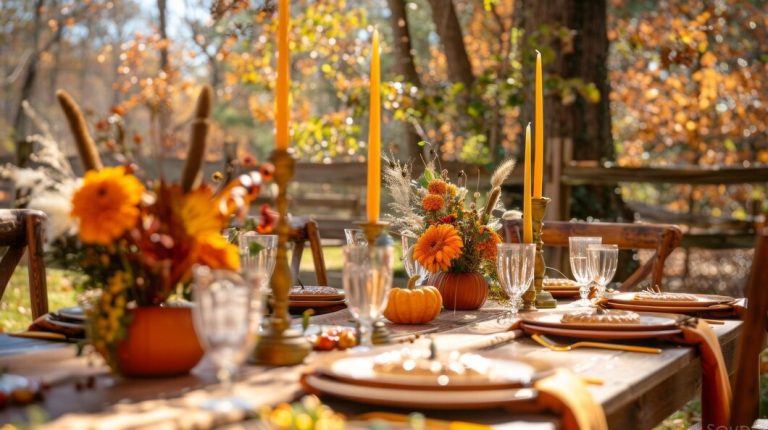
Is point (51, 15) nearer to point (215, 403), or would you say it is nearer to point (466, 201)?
point (466, 201)

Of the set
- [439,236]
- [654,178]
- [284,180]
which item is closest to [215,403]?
[284,180]

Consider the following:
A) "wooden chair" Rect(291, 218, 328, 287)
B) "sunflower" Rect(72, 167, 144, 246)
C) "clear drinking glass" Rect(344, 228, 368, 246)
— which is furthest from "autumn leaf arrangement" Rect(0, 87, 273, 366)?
"wooden chair" Rect(291, 218, 328, 287)

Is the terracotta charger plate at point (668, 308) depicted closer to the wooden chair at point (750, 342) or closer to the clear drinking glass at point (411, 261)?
the clear drinking glass at point (411, 261)

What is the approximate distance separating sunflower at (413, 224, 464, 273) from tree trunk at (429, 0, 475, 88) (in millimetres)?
4722

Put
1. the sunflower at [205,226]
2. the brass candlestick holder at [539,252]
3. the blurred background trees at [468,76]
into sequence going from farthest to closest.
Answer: the blurred background trees at [468,76] → the brass candlestick holder at [539,252] → the sunflower at [205,226]

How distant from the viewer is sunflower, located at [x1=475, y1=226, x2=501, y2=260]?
2516 mm

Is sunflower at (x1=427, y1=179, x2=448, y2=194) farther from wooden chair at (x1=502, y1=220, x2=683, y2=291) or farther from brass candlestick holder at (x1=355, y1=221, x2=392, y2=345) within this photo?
wooden chair at (x1=502, y1=220, x2=683, y2=291)

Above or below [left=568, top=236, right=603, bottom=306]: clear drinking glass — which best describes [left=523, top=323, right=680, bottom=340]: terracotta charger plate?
below

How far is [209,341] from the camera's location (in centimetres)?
123

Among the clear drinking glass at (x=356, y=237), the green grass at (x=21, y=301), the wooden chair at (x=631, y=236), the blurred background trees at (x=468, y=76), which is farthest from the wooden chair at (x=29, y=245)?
the green grass at (x=21, y=301)

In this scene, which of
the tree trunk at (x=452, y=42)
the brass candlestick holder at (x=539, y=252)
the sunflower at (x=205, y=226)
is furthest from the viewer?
the tree trunk at (x=452, y=42)

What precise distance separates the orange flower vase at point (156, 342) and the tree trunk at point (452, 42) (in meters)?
5.70

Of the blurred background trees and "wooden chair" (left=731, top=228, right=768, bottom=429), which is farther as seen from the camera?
the blurred background trees

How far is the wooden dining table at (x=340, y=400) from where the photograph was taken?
1.31 meters
